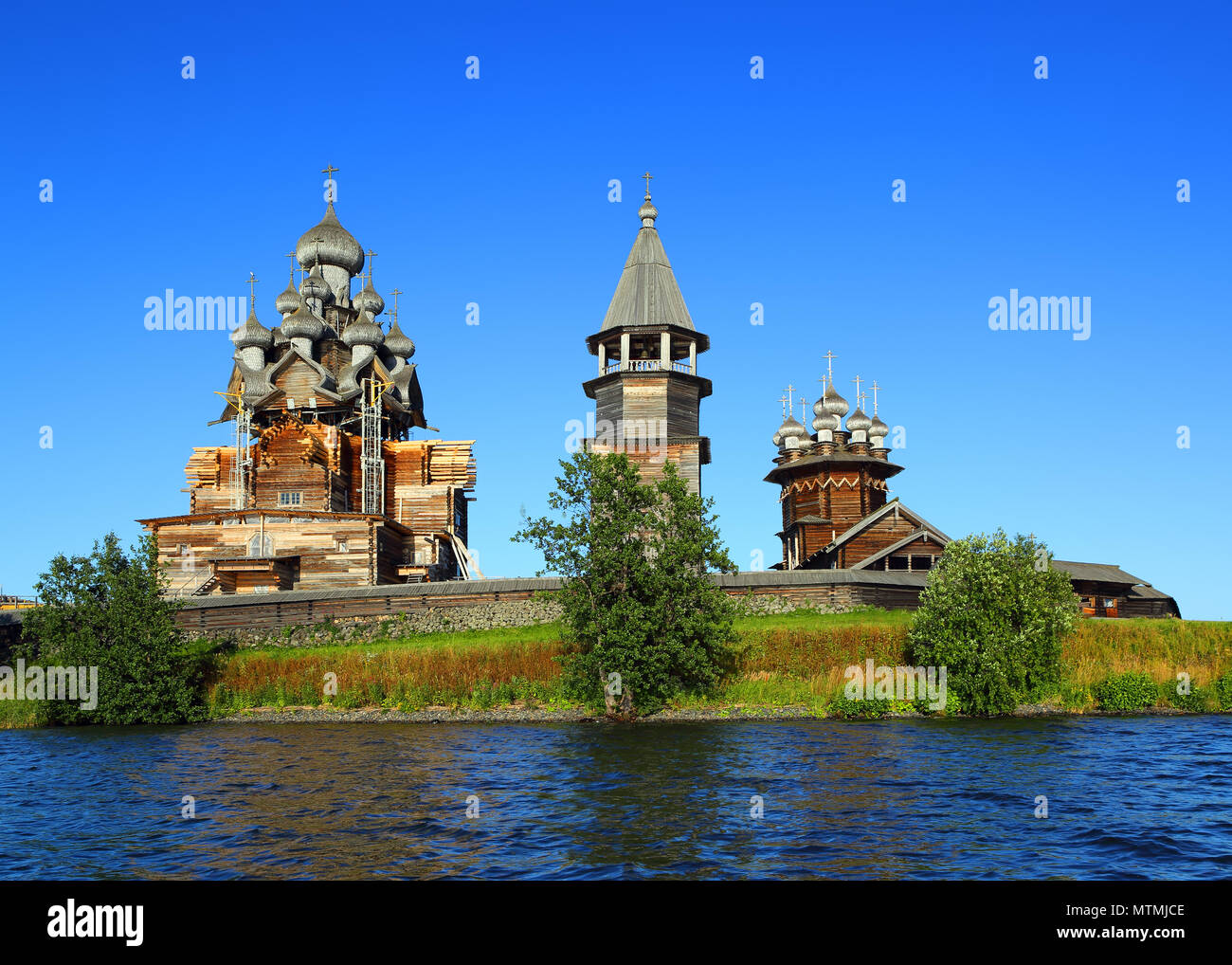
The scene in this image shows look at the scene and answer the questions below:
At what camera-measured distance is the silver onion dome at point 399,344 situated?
70000 mm

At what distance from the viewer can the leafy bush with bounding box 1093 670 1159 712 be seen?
32.1 m

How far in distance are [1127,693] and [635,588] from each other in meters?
15.8

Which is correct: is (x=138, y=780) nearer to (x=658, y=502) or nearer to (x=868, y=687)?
(x=658, y=502)

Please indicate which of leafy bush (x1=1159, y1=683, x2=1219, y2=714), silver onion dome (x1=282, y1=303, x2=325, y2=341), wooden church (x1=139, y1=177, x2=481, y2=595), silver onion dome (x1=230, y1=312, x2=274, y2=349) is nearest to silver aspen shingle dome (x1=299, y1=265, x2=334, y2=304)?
wooden church (x1=139, y1=177, x2=481, y2=595)

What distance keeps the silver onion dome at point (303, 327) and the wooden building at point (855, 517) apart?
3042 cm

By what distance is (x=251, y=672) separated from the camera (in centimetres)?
3897

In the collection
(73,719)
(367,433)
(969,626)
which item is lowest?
→ (73,719)

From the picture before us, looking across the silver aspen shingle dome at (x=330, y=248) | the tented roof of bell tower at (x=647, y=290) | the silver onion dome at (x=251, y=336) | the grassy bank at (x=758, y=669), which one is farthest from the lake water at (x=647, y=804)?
the silver aspen shingle dome at (x=330, y=248)

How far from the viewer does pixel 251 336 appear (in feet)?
215

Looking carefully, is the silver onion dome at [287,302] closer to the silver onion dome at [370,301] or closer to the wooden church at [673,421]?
the silver onion dome at [370,301]

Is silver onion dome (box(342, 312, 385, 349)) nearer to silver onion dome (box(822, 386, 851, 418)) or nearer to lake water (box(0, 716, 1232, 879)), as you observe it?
silver onion dome (box(822, 386, 851, 418))

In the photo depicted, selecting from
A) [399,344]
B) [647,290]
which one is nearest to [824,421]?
[647,290]

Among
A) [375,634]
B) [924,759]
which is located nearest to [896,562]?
[375,634]
